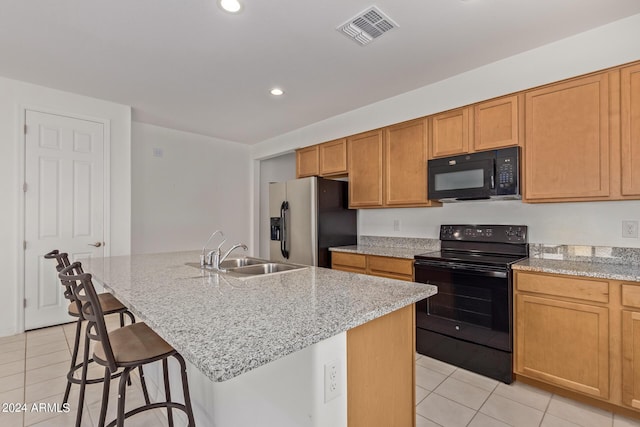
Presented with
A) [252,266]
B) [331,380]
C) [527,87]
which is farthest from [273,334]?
[527,87]

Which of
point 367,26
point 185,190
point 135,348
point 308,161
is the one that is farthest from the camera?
point 185,190

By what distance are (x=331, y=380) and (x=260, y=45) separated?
2.32 metres

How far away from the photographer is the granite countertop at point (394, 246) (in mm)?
3109

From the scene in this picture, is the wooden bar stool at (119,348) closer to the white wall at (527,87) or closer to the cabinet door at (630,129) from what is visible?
the white wall at (527,87)

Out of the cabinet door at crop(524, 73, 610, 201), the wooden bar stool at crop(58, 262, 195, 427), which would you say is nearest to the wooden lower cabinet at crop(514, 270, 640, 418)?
the cabinet door at crop(524, 73, 610, 201)

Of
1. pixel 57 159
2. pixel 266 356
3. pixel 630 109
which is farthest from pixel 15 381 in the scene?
pixel 630 109

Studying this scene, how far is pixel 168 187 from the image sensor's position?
4.51m

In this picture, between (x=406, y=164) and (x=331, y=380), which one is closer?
(x=331, y=380)

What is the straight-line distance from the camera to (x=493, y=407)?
196 cm

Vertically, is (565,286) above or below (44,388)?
above

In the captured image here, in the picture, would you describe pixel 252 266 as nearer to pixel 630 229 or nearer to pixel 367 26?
pixel 367 26

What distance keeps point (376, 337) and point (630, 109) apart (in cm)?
226

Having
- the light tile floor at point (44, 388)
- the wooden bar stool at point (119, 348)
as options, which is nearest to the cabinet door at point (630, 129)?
the wooden bar stool at point (119, 348)

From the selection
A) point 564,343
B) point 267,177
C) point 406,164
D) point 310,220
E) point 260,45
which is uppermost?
point 260,45
